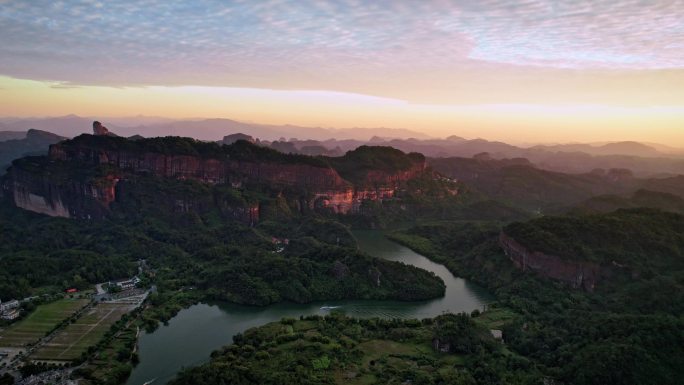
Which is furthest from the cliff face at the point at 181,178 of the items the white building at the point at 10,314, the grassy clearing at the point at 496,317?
the grassy clearing at the point at 496,317

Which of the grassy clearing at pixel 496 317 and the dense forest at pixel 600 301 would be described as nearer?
the dense forest at pixel 600 301

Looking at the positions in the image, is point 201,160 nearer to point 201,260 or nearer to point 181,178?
point 181,178

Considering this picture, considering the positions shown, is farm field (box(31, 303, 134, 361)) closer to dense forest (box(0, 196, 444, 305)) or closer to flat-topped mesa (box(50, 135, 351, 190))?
dense forest (box(0, 196, 444, 305))

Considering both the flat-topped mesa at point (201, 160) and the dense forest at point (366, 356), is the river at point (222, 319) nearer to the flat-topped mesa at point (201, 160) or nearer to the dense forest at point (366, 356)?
the dense forest at point (366, 356)

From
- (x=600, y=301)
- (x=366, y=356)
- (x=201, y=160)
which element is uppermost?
(x=201, y=160)

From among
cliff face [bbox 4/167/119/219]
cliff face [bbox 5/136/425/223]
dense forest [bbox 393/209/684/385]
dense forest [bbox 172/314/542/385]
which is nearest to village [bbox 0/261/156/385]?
dense forest [bbox 172/314/542/385]

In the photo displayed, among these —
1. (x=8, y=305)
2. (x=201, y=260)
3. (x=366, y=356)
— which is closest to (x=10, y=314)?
(x=8, y=305)
